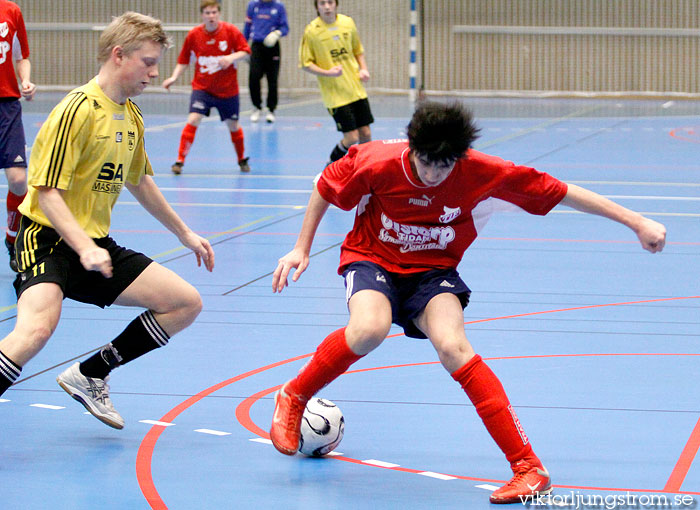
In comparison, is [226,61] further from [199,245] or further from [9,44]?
[199,245]

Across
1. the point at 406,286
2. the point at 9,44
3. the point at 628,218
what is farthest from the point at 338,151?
the point at 628,218

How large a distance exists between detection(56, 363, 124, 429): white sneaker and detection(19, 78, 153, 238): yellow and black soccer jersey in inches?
22.9

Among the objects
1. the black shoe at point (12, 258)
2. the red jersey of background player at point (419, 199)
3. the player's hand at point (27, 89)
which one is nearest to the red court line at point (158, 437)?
the red jersey of background player at point (419, 199)

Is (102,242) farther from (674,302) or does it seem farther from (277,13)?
(277,13)

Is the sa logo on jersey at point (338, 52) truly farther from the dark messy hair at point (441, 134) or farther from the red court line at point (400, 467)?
the dark messy hair at point (441, 134)

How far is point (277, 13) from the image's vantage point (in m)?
18.0

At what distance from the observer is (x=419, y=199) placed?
3846 millimetres

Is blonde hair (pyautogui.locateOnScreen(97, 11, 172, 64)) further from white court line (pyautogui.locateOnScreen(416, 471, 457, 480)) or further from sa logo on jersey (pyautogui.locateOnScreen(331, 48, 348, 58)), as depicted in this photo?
sa logo on jersey (pyautogui.locateOnScreen(331, 48, 348, 58))

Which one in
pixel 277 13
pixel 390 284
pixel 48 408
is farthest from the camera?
pixel 277 13

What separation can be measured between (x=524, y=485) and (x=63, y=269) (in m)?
1.77

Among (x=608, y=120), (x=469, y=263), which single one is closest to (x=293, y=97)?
(x=608, y=120)

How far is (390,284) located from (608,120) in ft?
51.7

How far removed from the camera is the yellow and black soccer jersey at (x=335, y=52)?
1174cm

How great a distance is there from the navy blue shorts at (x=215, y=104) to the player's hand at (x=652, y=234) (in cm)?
874
